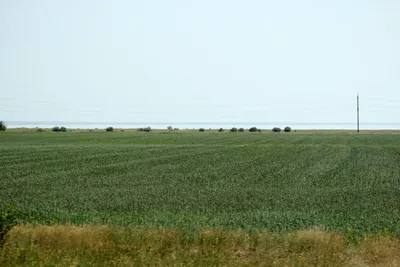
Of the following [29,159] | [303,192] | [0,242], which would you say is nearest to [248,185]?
[303,192]

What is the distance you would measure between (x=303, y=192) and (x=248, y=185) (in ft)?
12.9

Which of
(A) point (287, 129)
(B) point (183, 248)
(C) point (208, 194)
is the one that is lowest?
(C) point (208, 194)

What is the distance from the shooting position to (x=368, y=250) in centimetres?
1204

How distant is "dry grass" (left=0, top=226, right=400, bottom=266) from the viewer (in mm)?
10578

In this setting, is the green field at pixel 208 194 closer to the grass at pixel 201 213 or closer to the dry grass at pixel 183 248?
the grass at pixel 201 213

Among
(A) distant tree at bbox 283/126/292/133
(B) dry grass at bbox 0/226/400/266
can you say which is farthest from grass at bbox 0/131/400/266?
(A) distant tree at bbox 283/126/292/133

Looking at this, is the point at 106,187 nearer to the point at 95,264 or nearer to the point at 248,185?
the point at 248,185

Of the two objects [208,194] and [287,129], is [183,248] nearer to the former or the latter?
[208,194]

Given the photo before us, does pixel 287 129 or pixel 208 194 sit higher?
pixel 287 129

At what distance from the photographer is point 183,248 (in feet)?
39.8

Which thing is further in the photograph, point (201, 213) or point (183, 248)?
point (201, 213)

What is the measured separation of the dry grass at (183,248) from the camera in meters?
10.6

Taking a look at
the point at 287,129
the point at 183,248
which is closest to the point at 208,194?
the point at 183,248

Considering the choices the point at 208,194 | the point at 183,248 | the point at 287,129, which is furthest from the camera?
the point at 287,129
